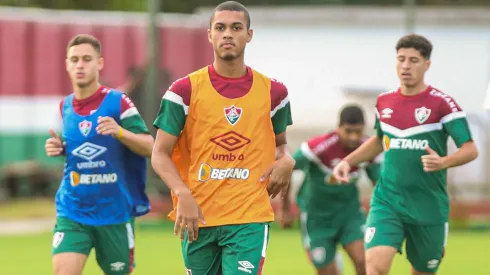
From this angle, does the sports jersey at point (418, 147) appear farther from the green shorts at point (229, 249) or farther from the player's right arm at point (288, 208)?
the green shorts at point (229, 249)

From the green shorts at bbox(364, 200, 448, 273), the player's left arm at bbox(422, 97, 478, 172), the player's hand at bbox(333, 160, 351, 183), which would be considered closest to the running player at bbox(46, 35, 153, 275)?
the player's hand at bbox(333, 160, 351, 183)

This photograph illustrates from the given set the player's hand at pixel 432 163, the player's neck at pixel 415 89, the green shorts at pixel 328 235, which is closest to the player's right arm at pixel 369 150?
the player's neck at pixel 415 89

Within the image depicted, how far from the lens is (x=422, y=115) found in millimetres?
9883

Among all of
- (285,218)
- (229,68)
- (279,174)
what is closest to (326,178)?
(285,218)

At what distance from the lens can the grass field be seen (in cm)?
1513

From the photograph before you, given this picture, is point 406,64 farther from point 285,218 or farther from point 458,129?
point 285,218

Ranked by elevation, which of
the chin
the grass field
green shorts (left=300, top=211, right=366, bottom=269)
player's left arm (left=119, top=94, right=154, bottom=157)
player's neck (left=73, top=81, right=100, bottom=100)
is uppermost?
the chin

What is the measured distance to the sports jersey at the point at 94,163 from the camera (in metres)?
9.55

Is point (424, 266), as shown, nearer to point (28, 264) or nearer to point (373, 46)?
point (28, 264)

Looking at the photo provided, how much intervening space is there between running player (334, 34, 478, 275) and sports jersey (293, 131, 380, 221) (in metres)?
1.88

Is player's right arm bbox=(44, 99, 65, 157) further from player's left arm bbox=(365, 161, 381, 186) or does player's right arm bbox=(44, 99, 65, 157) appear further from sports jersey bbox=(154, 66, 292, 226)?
player's left arm bbox=(365, 161, 381, 186)

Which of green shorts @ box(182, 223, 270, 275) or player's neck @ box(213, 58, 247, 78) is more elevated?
player's neck @ box(213, 58, 247, 78)

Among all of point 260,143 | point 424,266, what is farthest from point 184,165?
point 424,266

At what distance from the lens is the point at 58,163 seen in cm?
2556
